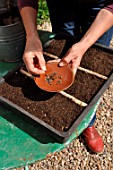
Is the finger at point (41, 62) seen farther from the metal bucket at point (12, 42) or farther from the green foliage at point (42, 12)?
the green foliage at point (42, 12)

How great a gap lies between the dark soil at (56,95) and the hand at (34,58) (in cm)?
11

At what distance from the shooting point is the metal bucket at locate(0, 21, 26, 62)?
1521 millimetres

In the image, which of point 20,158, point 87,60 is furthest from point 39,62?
point 20,158

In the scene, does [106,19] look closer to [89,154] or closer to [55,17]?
[55,17]

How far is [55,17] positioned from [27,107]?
668 mm

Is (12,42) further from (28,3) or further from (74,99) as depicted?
(74,99)

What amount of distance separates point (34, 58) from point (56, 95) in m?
0.21

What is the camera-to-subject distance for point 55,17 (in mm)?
1604

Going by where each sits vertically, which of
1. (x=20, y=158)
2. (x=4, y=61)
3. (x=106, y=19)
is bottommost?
(x=20, y=158)

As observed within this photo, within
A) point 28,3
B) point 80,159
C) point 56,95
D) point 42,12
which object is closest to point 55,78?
point 56,95

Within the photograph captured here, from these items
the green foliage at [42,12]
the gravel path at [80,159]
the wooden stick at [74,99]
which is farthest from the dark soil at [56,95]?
the green foliage at [42,12]

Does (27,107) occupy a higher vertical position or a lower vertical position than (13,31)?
lower

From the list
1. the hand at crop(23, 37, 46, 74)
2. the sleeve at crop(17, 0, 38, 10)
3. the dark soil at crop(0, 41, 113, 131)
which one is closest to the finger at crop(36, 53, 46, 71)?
the hand at crop(23, 37, 46, 74)

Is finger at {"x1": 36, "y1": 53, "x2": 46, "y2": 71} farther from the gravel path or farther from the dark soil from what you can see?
the gravel path
